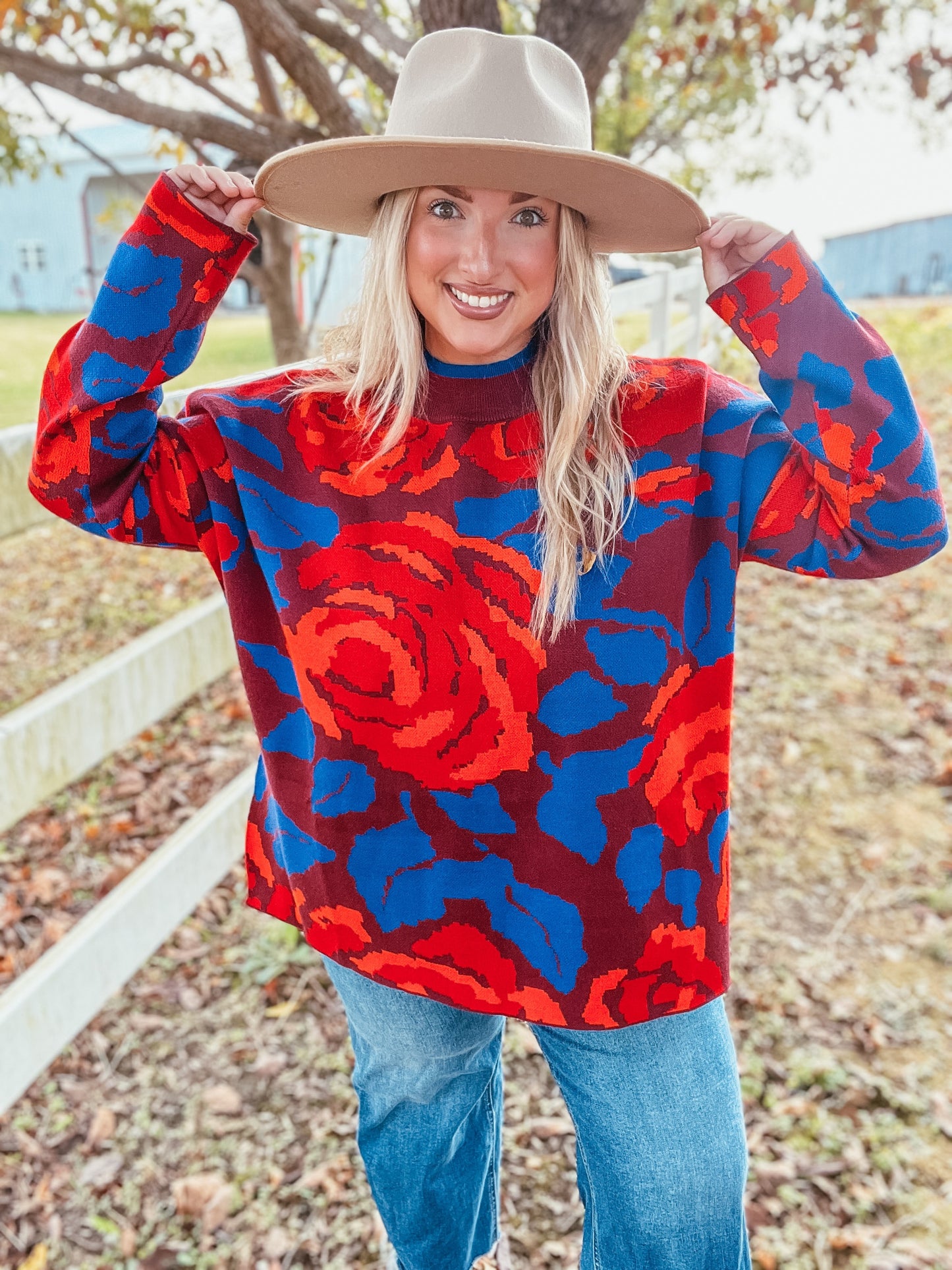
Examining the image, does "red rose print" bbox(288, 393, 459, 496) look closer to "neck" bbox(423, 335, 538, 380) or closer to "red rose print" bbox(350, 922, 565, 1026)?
"neck" bbox(423, 335, 538, 380)

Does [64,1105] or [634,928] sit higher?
[634,928]

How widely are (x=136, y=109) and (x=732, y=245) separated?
2.02m

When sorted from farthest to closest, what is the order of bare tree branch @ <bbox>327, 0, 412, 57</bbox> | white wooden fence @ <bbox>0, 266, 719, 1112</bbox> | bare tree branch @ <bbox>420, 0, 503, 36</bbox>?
bare tree branch @ <bbox>327, 0, 412, 57</bbox> → bare tree branch @ <bbox>420, 0, 503, 36</bbox> → white wooden fence @ <bbox>0, 266, 719, 1112</bbox>

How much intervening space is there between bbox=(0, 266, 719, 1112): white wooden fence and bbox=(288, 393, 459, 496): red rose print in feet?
0.78

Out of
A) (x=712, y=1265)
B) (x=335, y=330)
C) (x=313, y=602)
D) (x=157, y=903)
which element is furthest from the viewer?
(x=157, y=903)

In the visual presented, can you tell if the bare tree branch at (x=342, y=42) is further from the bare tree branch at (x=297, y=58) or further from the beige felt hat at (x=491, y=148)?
the beige felt hat at (x=491, y=148)

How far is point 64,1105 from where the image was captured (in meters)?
2.49

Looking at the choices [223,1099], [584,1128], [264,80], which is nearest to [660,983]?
[584,1128]

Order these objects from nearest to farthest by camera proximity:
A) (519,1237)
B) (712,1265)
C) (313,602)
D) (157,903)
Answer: (712,1265) → (313,602) → (519,1237) → (157,903)

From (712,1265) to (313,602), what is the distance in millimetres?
1134

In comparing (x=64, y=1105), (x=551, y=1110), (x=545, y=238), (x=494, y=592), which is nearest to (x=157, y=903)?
(x=64, y=1105)

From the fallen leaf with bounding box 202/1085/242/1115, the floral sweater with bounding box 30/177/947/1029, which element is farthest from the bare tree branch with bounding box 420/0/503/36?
the fallen leaf with bounding box 202/1085/242/1115

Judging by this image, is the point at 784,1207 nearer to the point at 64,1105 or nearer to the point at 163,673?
the point at 64,1105

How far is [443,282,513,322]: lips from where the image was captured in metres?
1.45
